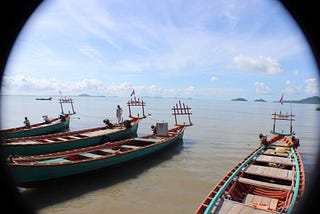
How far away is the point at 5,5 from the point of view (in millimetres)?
3197

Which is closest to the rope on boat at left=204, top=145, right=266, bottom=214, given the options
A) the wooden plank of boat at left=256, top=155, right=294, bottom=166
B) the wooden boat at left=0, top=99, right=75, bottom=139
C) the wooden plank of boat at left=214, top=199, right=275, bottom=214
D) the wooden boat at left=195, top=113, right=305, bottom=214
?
the wooden boat at left=195, top=113, right=305, bottom=214

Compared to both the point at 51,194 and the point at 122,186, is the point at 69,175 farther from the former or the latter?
the point at 122,186

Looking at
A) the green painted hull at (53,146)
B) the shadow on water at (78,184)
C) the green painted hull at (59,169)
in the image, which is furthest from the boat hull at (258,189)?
the green painted hull at (53,146)

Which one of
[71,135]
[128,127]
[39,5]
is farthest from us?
[128,127]

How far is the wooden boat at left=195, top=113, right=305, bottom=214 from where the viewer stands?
609 cm

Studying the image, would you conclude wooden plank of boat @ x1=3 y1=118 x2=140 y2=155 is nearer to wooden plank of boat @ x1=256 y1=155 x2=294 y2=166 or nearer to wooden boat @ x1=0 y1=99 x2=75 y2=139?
wooden boat @ x1=0 y1=99 x2=75 y2=139

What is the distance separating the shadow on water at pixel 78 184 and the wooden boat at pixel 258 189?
583cm

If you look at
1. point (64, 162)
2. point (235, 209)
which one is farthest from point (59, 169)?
point (235, 209)

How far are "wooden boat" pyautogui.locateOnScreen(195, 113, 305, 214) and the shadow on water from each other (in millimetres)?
5828

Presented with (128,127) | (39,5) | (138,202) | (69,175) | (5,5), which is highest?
(39,5)

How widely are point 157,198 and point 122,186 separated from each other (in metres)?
2.09

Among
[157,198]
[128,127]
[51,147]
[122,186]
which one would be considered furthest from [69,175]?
[128,127]

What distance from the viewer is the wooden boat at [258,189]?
20.0 ft

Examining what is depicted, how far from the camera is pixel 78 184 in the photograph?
10.2 meters
